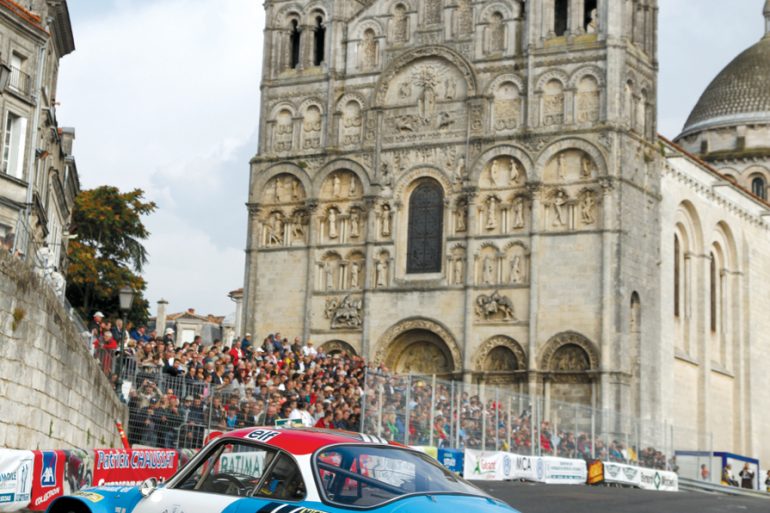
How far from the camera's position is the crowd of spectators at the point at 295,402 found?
87.1 feet

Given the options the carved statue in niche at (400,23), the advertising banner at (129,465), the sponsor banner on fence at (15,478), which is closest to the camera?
the sponsor banner on fence at (15,478)

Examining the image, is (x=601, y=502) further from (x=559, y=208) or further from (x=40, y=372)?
(x=559, y=208)

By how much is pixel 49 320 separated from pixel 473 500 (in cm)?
1274

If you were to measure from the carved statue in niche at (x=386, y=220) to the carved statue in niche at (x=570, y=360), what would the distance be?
771cm

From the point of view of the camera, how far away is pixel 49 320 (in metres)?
20.8

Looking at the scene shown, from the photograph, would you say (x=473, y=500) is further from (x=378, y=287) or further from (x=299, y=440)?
(x=378, y=287)

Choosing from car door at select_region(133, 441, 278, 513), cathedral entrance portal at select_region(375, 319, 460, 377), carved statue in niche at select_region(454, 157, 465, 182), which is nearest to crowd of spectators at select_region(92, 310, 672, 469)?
cathedral entrance portal at select_region(375, 319, 460, 377)

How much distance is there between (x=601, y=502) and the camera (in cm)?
2419

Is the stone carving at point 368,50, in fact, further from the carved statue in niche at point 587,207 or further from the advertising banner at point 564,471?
the advertising banner at point 564,471

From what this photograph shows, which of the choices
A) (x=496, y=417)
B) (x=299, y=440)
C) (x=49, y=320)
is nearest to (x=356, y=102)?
(x=496, y=417)

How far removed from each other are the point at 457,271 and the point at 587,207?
5.03 metres

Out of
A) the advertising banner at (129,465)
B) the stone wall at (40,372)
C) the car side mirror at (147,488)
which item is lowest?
the car side mirror at (147,488)

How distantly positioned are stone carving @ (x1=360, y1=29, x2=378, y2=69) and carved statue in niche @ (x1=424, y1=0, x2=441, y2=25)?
227 centimetres

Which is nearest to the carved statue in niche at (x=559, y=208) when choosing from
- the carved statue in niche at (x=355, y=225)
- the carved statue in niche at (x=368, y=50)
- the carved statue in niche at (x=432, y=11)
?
the carved statue in niche at (x=355, y=225)
